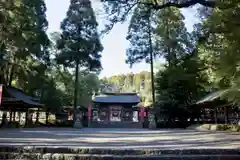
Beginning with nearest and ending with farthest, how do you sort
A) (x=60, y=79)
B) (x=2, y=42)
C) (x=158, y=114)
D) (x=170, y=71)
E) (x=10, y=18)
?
(x=10, y=18)
(x=2, y=42)
(x=170, y=71)
(x=158, y=114)
(x=60, y=79)

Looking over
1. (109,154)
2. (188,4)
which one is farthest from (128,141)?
(188,4)

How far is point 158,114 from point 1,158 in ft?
65.1

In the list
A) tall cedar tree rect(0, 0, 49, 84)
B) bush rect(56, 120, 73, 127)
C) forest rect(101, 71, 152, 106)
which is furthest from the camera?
forest rect(101, 71, 152, 106)

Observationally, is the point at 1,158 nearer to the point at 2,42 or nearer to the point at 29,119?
the point at 2,42

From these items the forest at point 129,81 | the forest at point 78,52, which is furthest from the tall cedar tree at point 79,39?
the forest at point 129,81

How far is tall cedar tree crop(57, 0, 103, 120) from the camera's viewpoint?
27344 mm

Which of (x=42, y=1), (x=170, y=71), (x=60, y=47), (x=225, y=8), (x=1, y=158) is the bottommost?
(x=1, y=158)

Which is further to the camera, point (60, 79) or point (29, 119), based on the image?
point (60, 79)

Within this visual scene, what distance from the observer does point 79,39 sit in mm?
27625

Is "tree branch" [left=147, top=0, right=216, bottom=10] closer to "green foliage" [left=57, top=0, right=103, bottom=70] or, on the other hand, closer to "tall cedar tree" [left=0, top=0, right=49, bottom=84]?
"tall cedar tree" [left=0, top=0, right=49, bottom=84]

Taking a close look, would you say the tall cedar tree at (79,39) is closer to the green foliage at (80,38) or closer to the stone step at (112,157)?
the green foliage at (80,38)

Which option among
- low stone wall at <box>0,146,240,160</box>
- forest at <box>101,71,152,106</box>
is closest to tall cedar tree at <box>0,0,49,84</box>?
low stone wall at <box>0,146,240,160</box>

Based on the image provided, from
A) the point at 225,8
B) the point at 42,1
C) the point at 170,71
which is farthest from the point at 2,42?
the point at 225,8

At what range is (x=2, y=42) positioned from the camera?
1789 centimetres
